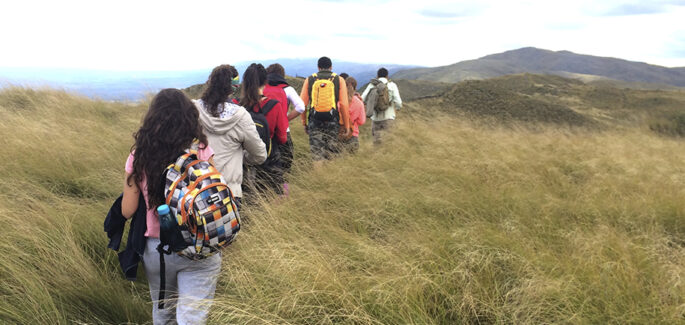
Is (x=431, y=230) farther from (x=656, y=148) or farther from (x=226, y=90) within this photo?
Result: (x=656, y=148)

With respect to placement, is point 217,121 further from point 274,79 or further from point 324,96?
point 324,96

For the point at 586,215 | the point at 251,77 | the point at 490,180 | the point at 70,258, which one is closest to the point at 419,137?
the point at 490,180

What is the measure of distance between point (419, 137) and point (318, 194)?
145 inches

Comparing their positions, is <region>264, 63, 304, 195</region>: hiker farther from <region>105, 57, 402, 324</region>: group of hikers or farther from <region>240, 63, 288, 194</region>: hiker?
<region>105, 57, 402, 324</region>: group of hikers

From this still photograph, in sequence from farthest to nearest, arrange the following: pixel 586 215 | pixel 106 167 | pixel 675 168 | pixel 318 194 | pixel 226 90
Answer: pixel 675 168 → pixel 106 167 → pixel 318 194 → pixel 586 215 → pixel 226 90

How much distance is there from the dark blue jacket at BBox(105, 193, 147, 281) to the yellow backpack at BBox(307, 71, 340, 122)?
11.3 ft

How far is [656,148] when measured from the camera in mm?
8055

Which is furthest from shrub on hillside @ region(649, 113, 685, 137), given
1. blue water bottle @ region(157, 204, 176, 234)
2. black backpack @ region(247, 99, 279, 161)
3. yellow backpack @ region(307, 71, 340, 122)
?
blue water bottle @ region(157, 204, 176, 234)

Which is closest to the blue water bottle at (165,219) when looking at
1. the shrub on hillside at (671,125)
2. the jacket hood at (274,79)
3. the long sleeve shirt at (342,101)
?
the jacket hood at (274,79)

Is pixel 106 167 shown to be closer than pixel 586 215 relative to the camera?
No

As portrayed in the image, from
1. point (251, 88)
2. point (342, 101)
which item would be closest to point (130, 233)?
point (251, 88)

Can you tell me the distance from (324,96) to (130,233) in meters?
3.53

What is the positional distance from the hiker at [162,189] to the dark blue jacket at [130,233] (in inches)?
1.3

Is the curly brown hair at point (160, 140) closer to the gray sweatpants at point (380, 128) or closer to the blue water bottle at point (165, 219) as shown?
the blue water bottle at point (165, 219)
